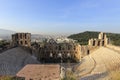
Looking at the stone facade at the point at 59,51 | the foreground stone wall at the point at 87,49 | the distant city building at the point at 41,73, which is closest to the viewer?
the distant city building at the point at 41,73

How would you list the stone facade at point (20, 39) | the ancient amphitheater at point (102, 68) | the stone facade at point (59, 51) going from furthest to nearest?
the stone facade at point (59, 51), the stone facade at point (20, 39), the ancient amphitheater at point (102, 68)

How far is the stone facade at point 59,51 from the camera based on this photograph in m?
29.3

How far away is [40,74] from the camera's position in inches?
447

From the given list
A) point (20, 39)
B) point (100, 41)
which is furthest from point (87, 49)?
point (20, 39)

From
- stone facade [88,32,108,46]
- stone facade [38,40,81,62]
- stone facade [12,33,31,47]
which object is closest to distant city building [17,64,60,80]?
stone facade [12,33,31,47]

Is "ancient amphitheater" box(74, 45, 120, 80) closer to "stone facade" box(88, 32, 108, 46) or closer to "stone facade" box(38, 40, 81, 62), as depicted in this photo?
"stone facade" box(88, 32, 108, 46)

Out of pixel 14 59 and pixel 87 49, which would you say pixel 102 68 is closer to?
pixel 14 59

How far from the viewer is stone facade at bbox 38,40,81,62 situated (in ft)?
96.1

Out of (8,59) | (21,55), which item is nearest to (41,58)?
(21,55)

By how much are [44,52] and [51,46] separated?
1349 millimetres

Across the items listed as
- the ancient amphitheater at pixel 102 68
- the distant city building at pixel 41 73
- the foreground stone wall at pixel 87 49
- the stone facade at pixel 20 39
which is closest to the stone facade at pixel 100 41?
the foreground stone wall at pixel 87 49

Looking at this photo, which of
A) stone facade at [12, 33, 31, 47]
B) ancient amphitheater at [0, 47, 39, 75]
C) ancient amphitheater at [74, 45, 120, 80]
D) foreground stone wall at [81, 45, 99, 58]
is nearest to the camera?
ancient amphitheater at [74, 45, 120, 80]

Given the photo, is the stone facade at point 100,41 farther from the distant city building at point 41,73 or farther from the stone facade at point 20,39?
the distant city building at point 41,73

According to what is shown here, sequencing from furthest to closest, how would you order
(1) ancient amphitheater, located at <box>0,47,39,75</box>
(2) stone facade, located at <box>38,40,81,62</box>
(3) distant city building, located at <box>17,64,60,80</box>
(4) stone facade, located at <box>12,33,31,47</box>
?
(2) stone facade, located at <box>38,40,81,62</box>, (4) stone facade, located at <box>12,33,31,47</box>, (1) ancient amphitheater, located at <box>0,47,39,75</box>, (3) distant city building, located at <box>17,64,60,80</box>
